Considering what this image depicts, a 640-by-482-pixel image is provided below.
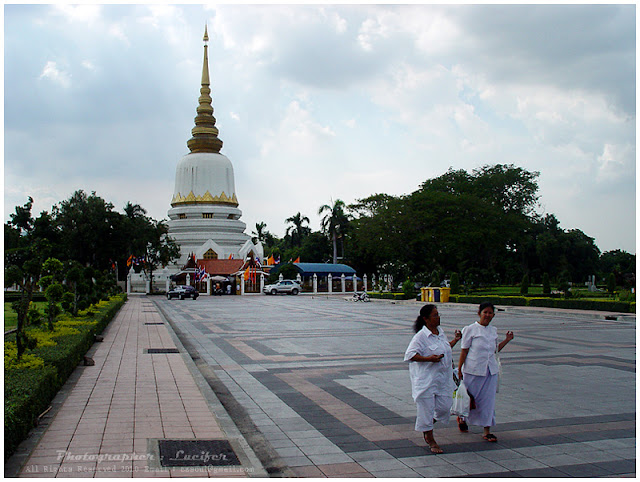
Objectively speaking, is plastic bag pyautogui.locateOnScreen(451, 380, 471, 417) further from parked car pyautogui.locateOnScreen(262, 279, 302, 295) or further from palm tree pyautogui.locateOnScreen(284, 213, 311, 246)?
palm tree pyautogui.locateOnScreen(284, 213, 311, 246)

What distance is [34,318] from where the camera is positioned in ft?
44.9

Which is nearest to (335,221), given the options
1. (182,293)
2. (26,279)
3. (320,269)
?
(320,269)

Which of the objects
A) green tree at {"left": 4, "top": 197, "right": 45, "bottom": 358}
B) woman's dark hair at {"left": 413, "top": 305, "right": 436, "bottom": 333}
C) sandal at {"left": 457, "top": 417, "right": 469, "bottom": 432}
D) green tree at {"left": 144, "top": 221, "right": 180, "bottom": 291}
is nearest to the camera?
woman's dark hair at {"left": 413, "top": 305, "right": 436, "bottom": 333}

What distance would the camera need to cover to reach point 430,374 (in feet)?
20.0

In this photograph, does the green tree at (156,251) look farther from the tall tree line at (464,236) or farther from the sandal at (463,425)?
the sandal at (463,425)

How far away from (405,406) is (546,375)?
3.41 metres

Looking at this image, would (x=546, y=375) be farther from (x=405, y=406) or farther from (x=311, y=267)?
(x=311, y=267)

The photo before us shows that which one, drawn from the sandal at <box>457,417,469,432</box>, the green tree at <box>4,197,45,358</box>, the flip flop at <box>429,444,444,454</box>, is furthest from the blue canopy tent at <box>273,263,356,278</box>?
the flip flop at <box>429,444,444,454</box>

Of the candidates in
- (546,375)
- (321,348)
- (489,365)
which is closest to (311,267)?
(321,348)

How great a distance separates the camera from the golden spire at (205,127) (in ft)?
211

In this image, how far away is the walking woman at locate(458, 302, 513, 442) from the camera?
20.7ft

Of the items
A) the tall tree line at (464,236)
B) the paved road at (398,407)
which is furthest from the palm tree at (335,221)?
the paved road at (398,407)

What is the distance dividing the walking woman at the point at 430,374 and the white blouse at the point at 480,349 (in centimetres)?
31

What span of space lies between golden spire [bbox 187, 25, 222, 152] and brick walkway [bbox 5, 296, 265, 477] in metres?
55.6
